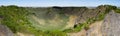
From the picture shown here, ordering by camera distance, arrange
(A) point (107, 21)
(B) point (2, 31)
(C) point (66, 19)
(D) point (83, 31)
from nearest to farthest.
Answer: (B) point (2, 31)
(A) point (107, 21)
(D) point (83, 31)
(C) point (66, 19)

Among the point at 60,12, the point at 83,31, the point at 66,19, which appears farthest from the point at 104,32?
the point at 60,12

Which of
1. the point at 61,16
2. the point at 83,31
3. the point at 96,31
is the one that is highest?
the point at 96,31

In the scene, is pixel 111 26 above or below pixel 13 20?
above

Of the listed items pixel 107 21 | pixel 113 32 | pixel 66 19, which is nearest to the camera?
pixel 113 32

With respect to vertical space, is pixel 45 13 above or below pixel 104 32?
below

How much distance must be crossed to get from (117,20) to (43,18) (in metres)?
107

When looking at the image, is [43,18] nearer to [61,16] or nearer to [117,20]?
[61,16]

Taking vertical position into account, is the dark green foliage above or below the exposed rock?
below

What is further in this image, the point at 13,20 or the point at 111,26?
the point at 13,20

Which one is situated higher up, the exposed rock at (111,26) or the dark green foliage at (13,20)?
the exposed rock at (111,26)

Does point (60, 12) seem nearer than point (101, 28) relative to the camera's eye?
No

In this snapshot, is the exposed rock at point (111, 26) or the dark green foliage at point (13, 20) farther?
the dark green foliage at point (13, 20)

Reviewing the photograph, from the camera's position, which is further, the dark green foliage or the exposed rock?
the dark green foliage

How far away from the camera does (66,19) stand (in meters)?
155
